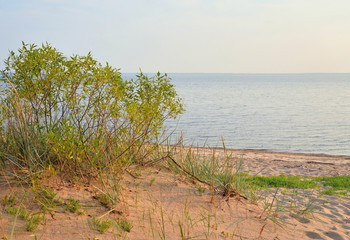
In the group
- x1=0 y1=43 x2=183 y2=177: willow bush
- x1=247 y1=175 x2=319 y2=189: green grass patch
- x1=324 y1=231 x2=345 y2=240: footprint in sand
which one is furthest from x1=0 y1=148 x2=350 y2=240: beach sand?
x1=247 y1=175 x2=319 y2=189: green grass patch

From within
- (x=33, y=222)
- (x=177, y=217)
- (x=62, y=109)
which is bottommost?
(x=177, y=217)

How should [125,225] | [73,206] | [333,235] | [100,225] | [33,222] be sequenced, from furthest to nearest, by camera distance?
1. [333,235]
2. [73,206]
3. [125,225]
4. [100,225]
5. [33,222]

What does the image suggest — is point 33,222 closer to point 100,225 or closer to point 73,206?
point 73,206

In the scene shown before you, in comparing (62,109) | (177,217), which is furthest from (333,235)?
(62,109)

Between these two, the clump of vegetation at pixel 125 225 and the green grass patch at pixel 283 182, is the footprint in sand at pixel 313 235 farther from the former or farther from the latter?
the green grass patch at pixel 283 182

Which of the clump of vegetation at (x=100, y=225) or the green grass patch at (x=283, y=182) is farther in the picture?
the green grass patch at (x=283, y=182)

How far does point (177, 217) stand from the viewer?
455 cm

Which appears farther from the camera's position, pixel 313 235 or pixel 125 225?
pixel 313 235

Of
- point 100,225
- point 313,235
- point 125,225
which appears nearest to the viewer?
point 100,225

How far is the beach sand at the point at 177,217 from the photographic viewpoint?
12.3 feet

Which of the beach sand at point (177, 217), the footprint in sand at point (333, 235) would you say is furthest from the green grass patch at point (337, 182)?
the footprint in sand at point (333, 235)

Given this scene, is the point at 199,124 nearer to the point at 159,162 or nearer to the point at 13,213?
the point at 159,162

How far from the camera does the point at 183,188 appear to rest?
546 centimetres

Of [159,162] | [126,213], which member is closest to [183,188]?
[159,162]
